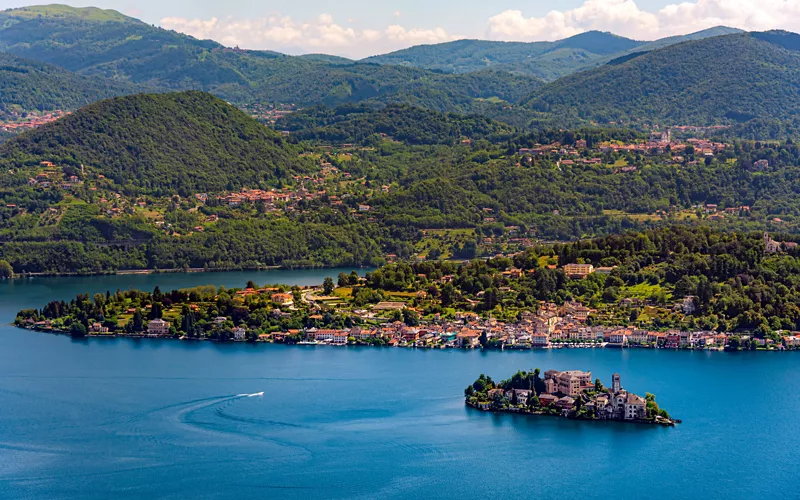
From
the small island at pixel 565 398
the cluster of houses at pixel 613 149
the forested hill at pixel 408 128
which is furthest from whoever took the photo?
the forested hill at pixel 408 128

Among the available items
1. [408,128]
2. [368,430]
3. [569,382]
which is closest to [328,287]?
[569,382]

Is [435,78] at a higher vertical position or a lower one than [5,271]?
higher

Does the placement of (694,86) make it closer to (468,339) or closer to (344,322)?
(344,322)

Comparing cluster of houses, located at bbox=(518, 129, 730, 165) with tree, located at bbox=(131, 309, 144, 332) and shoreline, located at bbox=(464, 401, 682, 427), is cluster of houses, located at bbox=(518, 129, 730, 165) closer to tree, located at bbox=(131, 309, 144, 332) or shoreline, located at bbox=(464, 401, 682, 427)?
tree, located at bbox=(131, 309, 144, 332)

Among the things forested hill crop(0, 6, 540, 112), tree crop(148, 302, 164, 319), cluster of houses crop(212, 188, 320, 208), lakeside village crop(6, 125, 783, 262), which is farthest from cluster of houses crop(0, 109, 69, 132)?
tree crop(148, 302, 164, 319)

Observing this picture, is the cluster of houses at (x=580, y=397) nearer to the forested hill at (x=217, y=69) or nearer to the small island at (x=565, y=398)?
the small island at (x=565, y=398)

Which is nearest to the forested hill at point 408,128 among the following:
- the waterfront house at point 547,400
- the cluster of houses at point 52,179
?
the cluster of houses at point 52,179
